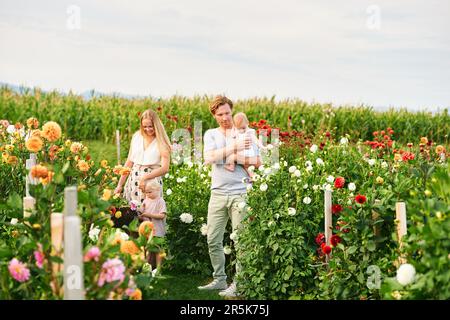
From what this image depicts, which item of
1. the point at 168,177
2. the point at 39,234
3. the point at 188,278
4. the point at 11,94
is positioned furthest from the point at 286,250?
the point at 11,94

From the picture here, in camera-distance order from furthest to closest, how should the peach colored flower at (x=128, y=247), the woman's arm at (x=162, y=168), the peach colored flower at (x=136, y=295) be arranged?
the woman's arm at (x=162, y=168) < the peach colored flower at (x=128, y=247) < the peach colored flower at (x=136, y=295)

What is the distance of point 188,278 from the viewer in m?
6.65

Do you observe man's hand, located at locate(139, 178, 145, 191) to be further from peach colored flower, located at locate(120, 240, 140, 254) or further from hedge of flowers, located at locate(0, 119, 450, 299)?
peach colored flower, located at locate(120, 240, 140, 254)

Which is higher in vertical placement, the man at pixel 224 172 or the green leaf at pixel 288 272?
the man at pixel 224 172

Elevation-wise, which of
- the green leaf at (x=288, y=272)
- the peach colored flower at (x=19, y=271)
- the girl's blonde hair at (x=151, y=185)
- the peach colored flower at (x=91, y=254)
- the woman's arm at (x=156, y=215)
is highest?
the girl's blonde hair at (x=151, y=185)

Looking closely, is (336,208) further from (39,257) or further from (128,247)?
(39,257)

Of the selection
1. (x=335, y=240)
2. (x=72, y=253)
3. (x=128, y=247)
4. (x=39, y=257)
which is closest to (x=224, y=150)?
(x=335, y=240)

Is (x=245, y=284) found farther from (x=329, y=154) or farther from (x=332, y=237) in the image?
(x=329, y=154)

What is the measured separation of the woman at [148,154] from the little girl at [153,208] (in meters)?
0.07

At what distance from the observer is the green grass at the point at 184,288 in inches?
230

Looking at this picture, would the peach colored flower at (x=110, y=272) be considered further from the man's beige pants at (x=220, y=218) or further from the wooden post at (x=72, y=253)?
the man's beige pants at (x=220, y=218)

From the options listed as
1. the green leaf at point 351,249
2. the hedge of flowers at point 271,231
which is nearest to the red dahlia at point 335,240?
the hedge of flowers at point 271,231

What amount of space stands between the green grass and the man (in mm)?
199
